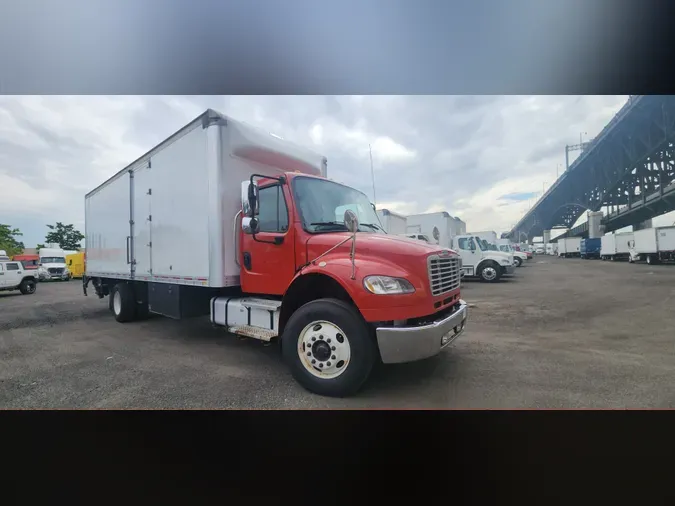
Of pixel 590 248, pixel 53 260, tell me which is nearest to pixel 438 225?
pixel 53 260

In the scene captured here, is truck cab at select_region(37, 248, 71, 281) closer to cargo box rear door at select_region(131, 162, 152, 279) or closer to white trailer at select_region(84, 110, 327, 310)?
cargo box rear door at select_region(131, 162, 152, 279)

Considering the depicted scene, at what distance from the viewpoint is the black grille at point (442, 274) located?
2.97m

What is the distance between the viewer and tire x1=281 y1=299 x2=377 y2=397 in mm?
2783

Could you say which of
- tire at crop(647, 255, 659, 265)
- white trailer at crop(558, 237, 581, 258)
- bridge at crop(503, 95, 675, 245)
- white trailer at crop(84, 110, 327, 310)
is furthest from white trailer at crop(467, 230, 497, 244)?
white trailer at crop(558, 237, 581, 258)

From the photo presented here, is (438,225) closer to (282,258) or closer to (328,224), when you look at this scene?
(328,224)

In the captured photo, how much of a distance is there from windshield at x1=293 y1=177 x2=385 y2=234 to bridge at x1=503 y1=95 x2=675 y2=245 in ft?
10.4

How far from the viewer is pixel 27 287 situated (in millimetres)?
11656

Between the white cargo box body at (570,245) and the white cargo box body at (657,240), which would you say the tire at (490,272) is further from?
the white cargo box body at (570,245)

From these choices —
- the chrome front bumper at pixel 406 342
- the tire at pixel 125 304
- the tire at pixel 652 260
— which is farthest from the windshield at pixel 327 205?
the tire at pixel 652 260

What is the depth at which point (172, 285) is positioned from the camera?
4645mm

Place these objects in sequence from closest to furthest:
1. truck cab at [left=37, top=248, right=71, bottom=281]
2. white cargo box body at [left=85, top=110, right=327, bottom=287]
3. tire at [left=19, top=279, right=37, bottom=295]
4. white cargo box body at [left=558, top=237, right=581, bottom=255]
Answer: white cargo box body at [left=85, top=110, right=327, bottom=287]
tire at [left=19, top=279, right=37, bottom=295]
truck cab at [left=37, top=248, right=71, bottom=281]
white cargo box body at [left=558, top=237, right=581, bottom=255]

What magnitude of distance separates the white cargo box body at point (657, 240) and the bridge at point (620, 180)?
15895mm
